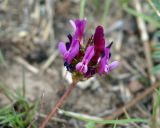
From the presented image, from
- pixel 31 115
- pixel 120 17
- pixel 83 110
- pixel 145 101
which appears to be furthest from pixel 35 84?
pixel 120 17

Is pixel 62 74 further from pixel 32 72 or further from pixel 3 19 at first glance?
pixel 3 19

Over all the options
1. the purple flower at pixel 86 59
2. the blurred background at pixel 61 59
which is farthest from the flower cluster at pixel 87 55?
the blurred background at pixel 61 59

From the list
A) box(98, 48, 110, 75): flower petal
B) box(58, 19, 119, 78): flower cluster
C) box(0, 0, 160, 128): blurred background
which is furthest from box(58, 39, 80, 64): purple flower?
box(0, 0, 160, 128): blurred background

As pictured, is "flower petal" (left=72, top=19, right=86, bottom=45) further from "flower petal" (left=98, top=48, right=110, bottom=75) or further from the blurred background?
the blurred background

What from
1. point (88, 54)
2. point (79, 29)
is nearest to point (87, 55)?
point (88, 54)

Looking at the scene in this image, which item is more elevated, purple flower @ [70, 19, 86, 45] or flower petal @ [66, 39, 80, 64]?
purple flower @ [70, 19, 86, 45]

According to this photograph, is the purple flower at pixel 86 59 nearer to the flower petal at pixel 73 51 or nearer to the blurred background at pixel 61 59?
the flower petal at pixel 73 51

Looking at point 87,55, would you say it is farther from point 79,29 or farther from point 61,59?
point 61,59
